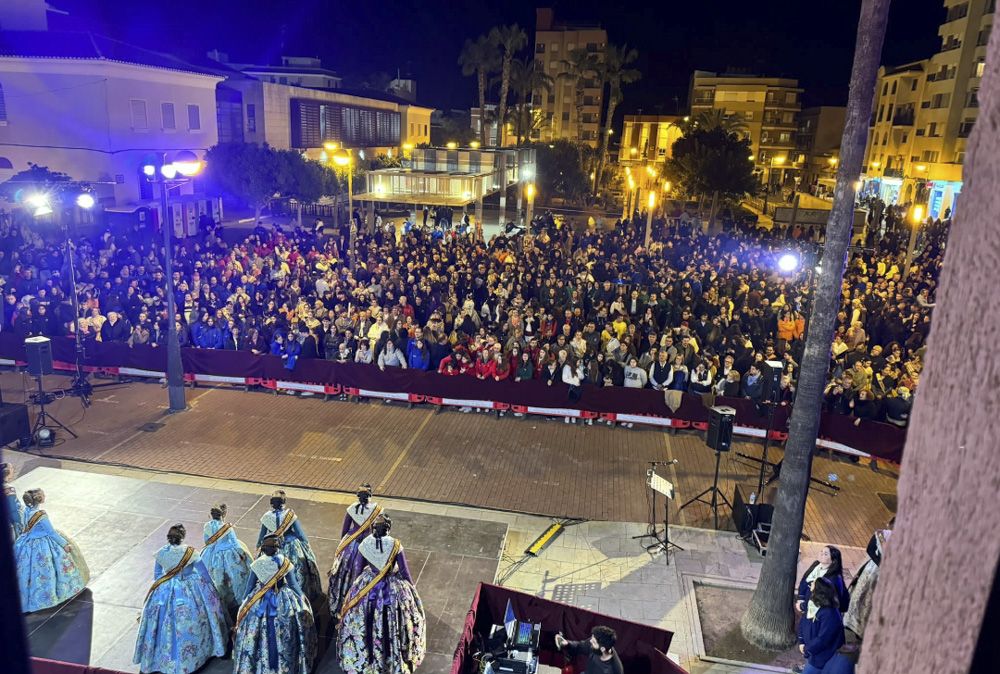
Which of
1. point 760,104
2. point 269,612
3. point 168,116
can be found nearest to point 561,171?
point 760,104

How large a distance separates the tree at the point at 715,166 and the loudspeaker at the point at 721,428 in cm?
3218

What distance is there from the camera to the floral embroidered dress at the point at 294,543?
27.3ft

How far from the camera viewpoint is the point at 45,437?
1316cm

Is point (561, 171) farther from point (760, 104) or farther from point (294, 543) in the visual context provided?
point (294, 543)

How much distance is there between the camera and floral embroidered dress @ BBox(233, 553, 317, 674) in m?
7.25

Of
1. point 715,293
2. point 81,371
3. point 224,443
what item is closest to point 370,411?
point 224,443

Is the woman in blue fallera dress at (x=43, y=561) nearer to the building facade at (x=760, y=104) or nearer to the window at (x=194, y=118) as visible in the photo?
the window at (x=194, y=118)

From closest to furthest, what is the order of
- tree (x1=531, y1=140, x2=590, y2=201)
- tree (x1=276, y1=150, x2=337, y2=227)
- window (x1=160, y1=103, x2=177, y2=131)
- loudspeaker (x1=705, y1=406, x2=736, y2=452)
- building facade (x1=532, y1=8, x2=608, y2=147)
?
loudspeaker (x1=705, y1=406, x2=736, y2=452)
window (x1=160, y1=103, x2=177, y2=131)
tree (x1=276, y1=150, x2=337, y2=227)
tree (x1=531, y1=140, x2=590, y2=201)
building facade (x1=532, y1=8, x2=608, y2=147)

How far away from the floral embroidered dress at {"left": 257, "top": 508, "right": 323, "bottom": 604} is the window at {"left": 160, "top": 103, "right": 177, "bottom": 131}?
32.1 meters

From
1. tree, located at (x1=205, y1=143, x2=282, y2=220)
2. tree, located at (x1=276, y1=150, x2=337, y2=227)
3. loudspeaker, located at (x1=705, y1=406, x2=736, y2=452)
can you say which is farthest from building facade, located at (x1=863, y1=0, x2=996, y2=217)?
tree, located at (x1=205, y1=143, x2=282, y2=220)

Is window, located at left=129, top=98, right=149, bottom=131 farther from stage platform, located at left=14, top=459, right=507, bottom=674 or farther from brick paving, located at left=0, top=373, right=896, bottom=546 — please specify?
stage platform, located at left=14, top=459, right=507, bottom=674

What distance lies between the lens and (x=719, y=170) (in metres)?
41.9

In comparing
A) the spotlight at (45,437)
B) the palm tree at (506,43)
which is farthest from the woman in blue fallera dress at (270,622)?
the palm tree at (506,43)

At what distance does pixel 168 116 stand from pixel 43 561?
1246 inches
